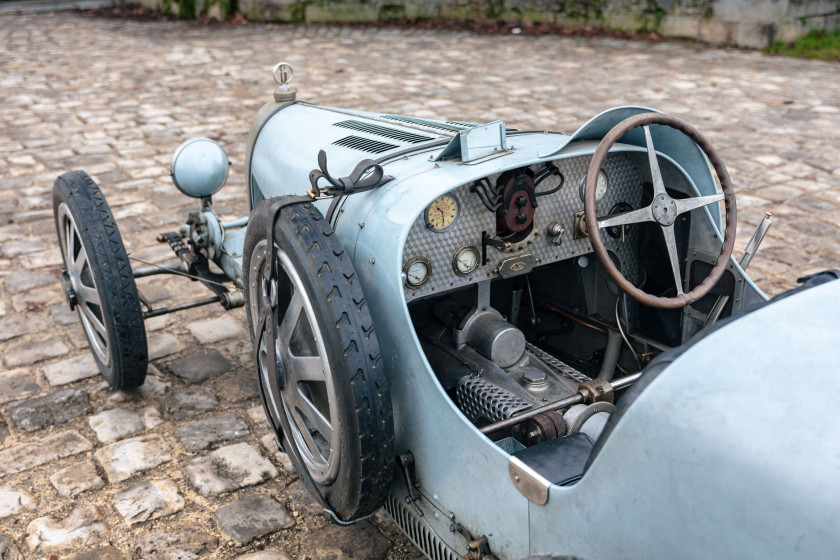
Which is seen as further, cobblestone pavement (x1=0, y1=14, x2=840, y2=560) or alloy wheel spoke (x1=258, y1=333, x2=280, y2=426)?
cobblestone pavement (x1=0, y1=14, x2=840, y2=560)

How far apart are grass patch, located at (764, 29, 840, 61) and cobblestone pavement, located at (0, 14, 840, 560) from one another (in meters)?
0.39

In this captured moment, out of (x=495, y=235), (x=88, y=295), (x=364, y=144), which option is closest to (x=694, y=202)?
(x=495, y=235)

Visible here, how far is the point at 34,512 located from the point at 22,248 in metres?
2.90

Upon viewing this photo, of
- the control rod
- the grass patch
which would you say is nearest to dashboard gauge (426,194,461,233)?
the control rod

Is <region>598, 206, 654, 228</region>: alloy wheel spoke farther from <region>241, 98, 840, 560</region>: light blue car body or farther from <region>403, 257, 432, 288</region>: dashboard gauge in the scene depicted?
<region>403, 257, 432, 288</region>: dashboard gauge

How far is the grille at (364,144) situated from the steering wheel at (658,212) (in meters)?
0.87

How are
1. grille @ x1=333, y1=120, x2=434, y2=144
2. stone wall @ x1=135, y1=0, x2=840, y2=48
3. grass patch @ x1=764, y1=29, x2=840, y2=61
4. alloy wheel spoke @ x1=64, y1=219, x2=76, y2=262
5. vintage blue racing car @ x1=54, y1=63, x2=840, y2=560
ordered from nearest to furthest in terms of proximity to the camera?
1. vintage blue racing car @ x1=54, y1=63, x2=840, y2=560
2. grille @ x1=333, y1=120, x2=434, y2=144
3. alloy wheel spoke @ x1=64, y1=219, x2=76, y2=262
4. grass patch @ x1=764, y1=29, x2=840, y2=61
5. stone wall @ x1=135, y1=0, x2=840, y2=48

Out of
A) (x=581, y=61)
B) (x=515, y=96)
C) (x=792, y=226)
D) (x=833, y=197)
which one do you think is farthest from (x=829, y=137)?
(x=581, y=61)

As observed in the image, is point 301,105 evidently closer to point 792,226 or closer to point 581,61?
point 792,226

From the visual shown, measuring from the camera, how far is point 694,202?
2.95 metres

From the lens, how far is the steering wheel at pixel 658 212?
2652 mm

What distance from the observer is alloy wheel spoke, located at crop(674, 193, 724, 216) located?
2.93 metres

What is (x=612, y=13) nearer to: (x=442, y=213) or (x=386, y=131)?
(x=386, y=131)

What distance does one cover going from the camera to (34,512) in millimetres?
3184
